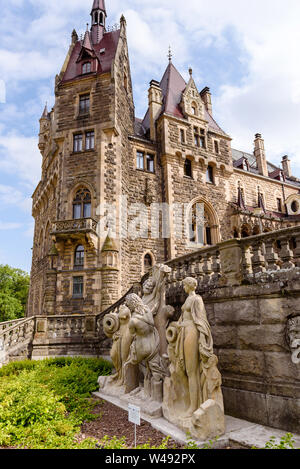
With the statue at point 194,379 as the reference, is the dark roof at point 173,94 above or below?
above

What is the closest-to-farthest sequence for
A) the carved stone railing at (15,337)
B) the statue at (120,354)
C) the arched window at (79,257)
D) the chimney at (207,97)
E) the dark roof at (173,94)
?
the statue at (120,354)
the carved stone railing at (15,337)
the arched window at (79,257)
the dark roof at (173,94)
the chimney at (207,97)

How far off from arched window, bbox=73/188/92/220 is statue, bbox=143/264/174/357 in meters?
11.2

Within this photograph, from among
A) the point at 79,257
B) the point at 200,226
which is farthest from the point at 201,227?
the point at 79,257

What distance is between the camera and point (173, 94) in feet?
79.2

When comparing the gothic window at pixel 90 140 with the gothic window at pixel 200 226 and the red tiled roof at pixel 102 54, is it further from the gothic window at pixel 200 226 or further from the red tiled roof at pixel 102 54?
the gothic window at pixel 200 226

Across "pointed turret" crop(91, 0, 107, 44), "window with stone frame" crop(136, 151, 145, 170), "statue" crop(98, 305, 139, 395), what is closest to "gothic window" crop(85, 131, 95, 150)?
"window with stone frame" crop(136, 151, 145, 170)

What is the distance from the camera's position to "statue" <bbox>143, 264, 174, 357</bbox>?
21.4 ft

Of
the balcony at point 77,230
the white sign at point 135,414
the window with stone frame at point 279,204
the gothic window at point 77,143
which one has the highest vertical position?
the gothic window at point 77,143

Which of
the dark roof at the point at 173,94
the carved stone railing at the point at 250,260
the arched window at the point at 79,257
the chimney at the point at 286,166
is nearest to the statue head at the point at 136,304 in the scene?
the carved stone railing at the point at 250,260

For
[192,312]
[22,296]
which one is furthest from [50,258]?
[22,296]

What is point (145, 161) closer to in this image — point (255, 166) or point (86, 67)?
point (86, 67)

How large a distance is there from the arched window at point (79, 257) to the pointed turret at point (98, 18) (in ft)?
57.3

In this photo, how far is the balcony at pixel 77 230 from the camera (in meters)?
15.9
